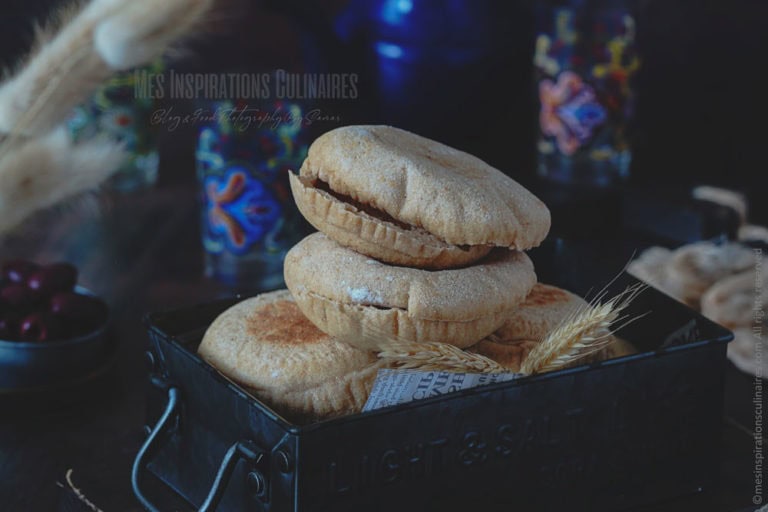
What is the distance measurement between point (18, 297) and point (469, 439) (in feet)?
1.75

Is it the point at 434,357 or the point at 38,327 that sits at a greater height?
the point at 434,357

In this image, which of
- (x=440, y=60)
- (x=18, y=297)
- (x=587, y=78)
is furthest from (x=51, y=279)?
(x=587, y=78)

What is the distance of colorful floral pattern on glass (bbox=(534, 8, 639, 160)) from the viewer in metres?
1.54

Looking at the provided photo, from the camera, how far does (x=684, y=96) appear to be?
1.93 m

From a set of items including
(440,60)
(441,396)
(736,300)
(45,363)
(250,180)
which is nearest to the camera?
(441,396)

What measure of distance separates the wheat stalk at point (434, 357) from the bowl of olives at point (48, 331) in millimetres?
423

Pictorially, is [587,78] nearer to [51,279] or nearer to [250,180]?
[250,180]

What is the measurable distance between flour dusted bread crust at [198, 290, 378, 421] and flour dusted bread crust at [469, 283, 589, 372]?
0.10 m

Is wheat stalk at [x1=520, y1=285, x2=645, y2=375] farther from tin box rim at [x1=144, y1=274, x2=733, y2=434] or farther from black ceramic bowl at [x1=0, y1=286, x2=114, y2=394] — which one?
black ceramic bowl at [x1=0, y1=286, x2=114, y2=394]

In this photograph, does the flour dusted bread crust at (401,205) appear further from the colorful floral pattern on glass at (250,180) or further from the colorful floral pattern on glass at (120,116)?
the colorful floral pattern on glass at (120,116)

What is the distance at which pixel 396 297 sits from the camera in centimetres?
70

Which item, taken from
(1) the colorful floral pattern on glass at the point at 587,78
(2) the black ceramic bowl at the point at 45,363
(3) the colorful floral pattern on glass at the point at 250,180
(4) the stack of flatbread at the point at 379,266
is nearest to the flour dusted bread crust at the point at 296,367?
(4) the stack of flatbread at the point at 379,266

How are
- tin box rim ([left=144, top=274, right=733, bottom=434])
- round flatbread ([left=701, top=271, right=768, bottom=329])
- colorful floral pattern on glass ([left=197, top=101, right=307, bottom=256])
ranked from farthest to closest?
1. colorful floral pattern on glass ([left=197, top=101, right=307, bottom=256])
2. round flatbread ([left=701, top=271, right=768, bottom=329])
3. tin box rim ([left=144, top=274, right=733, bottom=434])

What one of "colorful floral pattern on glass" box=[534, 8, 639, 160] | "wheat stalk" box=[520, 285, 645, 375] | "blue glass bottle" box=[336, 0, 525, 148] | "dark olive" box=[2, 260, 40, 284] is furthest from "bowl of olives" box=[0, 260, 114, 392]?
"colorful floral pattern on glass" box=[534, 8, 639, 160]
